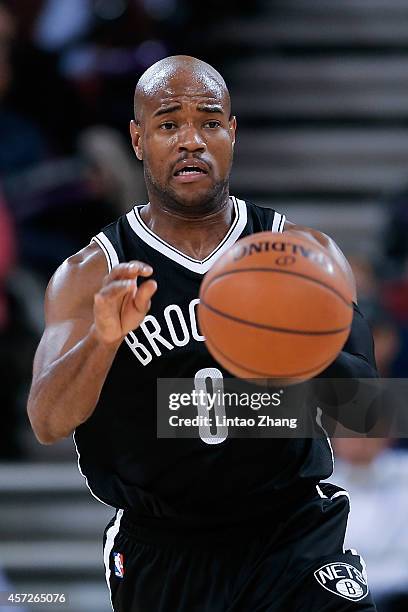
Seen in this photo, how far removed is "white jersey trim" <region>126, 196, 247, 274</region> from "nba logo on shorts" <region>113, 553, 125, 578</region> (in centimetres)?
92

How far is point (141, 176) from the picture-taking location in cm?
721

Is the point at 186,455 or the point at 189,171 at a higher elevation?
the point at 189,171

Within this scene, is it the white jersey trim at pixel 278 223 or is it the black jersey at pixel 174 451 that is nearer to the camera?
the black jersey at pixel 174 451

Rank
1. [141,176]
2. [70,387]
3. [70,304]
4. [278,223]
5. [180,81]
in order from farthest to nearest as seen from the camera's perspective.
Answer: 1. [141,176]
2. [278,223]
3. [180,81]
4. [70,304]
5. [70,387]

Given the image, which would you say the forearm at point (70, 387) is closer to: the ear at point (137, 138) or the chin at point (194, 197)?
the chin at point (194, 197)

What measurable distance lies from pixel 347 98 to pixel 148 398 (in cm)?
483

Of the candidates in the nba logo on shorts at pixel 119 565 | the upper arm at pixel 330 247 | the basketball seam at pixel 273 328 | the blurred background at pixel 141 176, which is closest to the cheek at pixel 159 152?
the upper arm at pixel 330 247

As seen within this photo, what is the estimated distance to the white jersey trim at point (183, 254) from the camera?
12.1 ft

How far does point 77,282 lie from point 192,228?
0.43 meters

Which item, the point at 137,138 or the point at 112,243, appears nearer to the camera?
the point at 112,243

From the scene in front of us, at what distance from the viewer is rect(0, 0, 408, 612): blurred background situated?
6207mm

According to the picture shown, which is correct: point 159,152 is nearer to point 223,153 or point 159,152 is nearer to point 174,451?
point 223,153

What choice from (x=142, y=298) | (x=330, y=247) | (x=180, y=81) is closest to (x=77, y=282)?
(x=142, y=298)

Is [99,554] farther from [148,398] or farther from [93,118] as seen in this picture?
[148,398]
